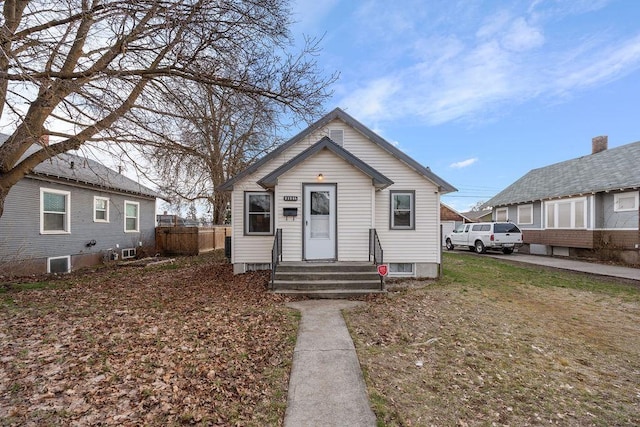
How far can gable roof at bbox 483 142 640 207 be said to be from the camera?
15.6 meters

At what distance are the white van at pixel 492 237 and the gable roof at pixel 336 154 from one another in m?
13.1

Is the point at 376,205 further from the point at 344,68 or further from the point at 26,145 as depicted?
the point at 26,145

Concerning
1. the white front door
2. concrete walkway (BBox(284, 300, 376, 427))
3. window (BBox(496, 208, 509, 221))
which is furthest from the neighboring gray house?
window (BBox(496, 208, 509, 221))

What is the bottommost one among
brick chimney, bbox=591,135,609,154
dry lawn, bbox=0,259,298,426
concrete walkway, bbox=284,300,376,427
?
concrete walkway, bbox=284,300,376,427

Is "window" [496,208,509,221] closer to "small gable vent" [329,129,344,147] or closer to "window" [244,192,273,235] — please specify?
"small gable vent" [329,129,344,147]

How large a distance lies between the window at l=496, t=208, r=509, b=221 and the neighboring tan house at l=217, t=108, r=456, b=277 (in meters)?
16.4

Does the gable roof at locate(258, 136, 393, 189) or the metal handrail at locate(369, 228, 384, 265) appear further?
the gable roof at locate(258, 136, 393, 189)

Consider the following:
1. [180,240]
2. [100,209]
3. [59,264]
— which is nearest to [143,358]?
[59,264]

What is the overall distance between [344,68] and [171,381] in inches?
279

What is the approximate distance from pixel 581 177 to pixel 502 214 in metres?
6.44

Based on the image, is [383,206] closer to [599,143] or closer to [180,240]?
[180,240]

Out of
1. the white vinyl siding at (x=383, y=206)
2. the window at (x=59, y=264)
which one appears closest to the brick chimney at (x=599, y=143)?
the white vinyl siding at (x=383, y=206)

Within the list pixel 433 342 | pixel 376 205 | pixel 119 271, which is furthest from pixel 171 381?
pixel 119 271

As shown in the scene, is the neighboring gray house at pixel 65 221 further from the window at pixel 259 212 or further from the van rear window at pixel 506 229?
the van rear window at pixel 506 229
